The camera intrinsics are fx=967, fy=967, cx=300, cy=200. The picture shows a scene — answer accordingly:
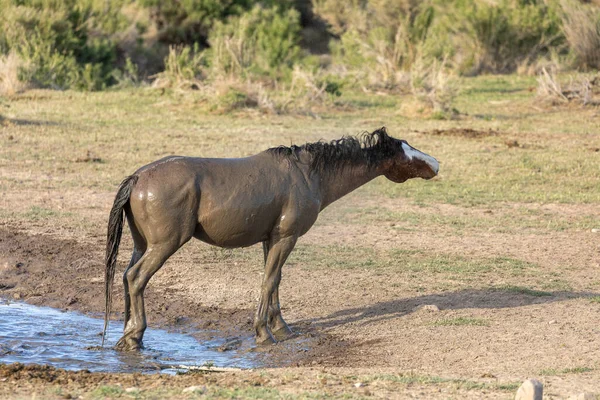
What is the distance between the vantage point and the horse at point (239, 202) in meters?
6.68

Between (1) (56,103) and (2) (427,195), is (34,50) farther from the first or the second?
(2) (427,195)

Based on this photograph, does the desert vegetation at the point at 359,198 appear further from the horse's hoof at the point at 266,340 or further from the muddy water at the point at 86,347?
the muddy water at the point at 86,347

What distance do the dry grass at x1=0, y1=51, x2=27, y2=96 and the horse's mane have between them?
13945 mm

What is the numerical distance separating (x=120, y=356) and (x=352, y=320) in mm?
1960

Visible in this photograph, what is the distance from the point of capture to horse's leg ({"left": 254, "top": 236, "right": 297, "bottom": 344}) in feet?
23.3

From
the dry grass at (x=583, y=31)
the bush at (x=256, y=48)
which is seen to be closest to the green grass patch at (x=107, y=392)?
the bush at (x=256, y=48)

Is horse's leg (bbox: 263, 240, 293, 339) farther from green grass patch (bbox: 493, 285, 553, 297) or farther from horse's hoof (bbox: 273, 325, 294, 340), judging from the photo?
green grass patch (bbox: 493, 285, 553, 297)

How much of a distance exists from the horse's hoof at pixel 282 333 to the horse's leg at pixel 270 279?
0.14 meters

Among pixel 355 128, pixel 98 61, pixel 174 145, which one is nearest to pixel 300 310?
pixel 174 145

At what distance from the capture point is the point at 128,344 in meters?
6.95

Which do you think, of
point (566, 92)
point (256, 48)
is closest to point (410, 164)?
point (566, 92)

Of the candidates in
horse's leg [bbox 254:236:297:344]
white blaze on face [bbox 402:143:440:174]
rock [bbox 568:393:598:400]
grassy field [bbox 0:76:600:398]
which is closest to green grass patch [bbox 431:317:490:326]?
grassy field [bbox 0:76:600:398]

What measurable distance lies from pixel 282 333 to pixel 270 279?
48cm

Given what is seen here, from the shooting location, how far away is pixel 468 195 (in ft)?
41.6
